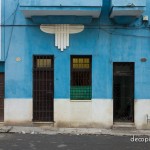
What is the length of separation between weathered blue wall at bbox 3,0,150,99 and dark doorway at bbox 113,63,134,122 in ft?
0.94

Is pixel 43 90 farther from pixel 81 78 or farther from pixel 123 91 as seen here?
pixel 123 91

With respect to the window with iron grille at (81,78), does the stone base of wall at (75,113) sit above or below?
below

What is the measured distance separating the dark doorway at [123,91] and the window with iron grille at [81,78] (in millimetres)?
1054

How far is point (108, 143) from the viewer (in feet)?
39.8

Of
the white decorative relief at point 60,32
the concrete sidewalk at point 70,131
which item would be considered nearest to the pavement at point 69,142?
the concrete sidewalk at point 70,131

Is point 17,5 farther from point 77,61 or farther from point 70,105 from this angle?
point 70,105

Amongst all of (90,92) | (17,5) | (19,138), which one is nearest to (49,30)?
(17,5)

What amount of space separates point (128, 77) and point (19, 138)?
5305 mm

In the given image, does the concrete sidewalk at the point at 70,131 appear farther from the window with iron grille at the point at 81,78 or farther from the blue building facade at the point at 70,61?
the window with iron grille at the point at 81,78

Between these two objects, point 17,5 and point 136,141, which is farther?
point 17,5

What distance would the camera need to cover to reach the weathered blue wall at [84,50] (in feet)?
50.2

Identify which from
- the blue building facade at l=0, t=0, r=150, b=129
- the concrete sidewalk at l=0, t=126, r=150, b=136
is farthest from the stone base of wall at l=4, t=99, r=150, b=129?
the concrete sidewalk at l=0, t=126, r=150, b=136

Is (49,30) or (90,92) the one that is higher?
(49,30)

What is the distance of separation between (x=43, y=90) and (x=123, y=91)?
3.25 metres
